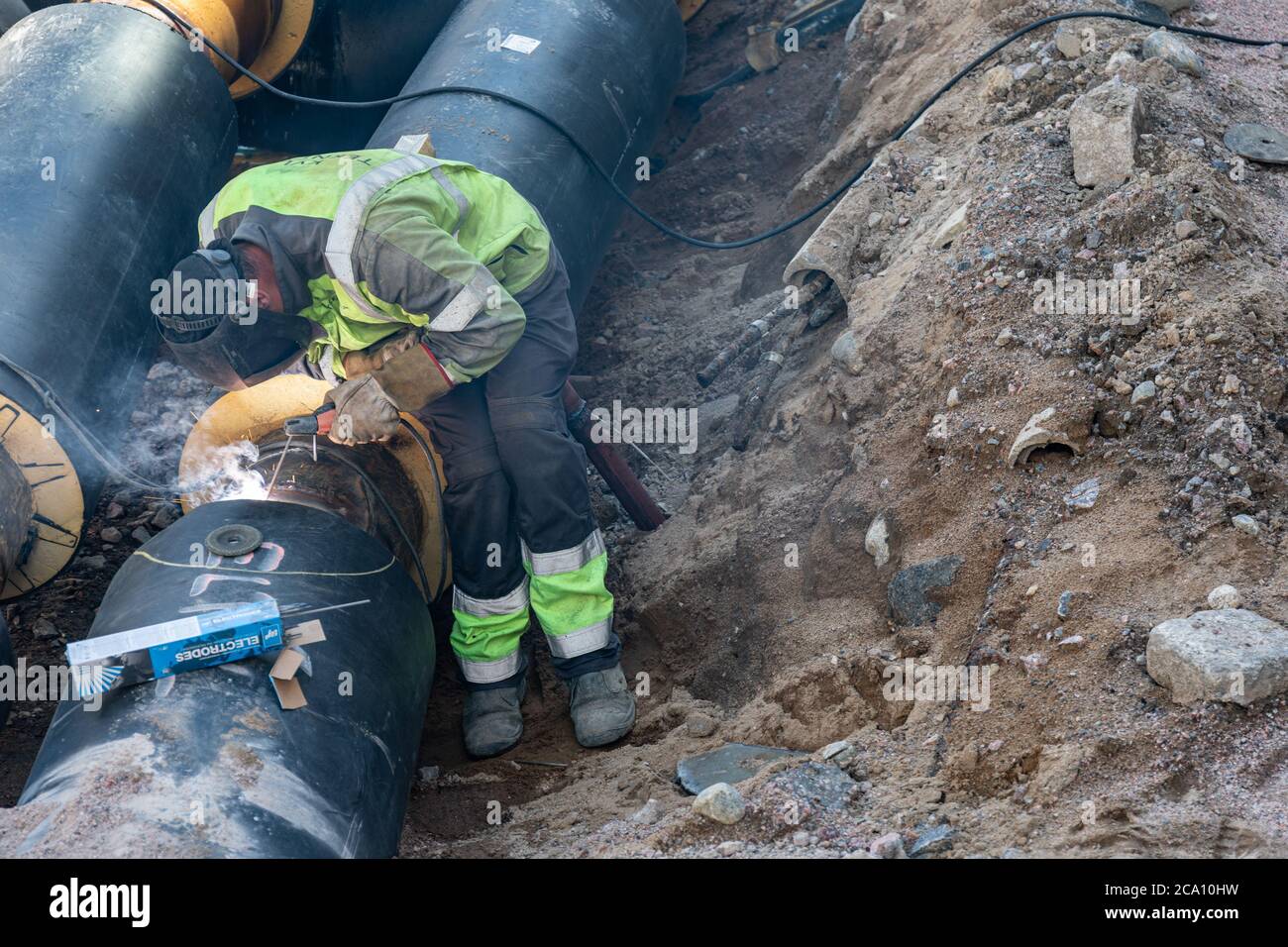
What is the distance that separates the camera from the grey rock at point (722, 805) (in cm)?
240

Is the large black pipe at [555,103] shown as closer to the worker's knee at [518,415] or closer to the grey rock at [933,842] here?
the worker's knee at [518,415]

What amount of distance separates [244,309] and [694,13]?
13.5ft

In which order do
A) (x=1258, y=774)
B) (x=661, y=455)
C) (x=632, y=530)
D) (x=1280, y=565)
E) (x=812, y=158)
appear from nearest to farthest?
(x=1258, y=774)
(x=1280, y=565)
(x=632, y=530)
(x=661, y=455)
(x=812, y=158)

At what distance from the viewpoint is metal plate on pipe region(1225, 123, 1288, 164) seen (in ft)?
11.5

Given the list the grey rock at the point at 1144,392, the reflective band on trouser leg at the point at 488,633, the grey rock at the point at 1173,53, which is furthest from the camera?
the grey rock at the point at 1173,53

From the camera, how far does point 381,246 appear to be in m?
2.87

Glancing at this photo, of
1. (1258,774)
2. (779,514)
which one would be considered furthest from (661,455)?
(1258,774)

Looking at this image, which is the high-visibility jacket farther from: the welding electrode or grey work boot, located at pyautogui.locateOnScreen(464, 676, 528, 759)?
grey work boot, located at pyautogui.locateOnScreen(464, 676, 528, 759)

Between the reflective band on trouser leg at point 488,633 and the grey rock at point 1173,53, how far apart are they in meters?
2.80

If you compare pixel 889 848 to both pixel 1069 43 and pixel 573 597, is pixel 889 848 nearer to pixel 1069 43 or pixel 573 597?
pixel 573 597
